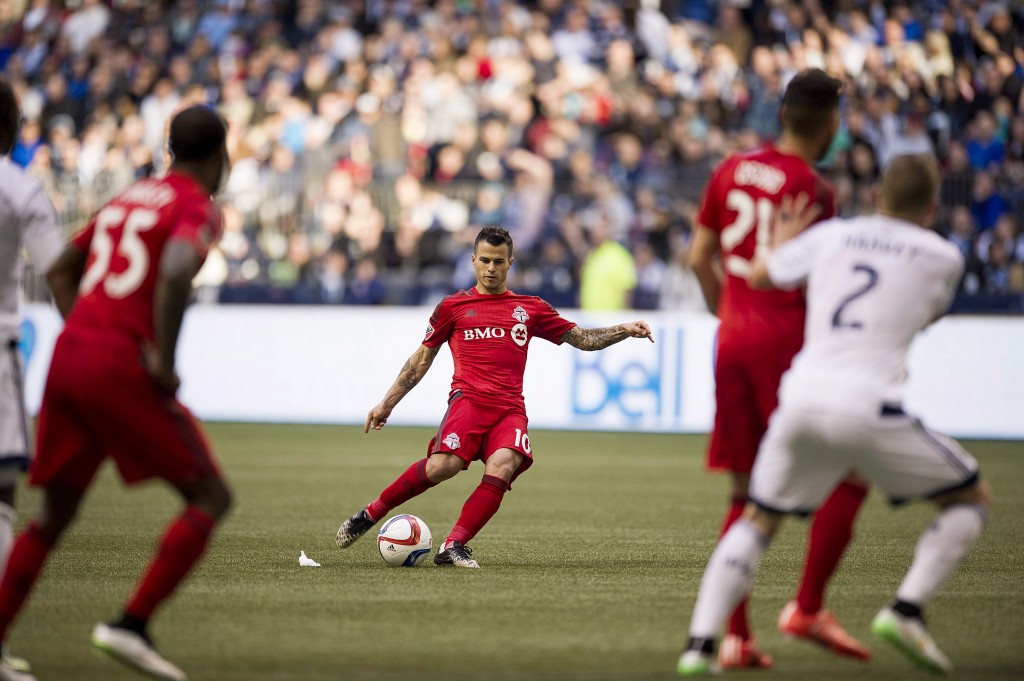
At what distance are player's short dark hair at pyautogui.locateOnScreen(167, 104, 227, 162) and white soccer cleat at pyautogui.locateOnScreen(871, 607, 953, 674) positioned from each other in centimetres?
289

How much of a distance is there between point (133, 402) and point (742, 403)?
222cm

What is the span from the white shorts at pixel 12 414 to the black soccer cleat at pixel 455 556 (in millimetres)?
3061

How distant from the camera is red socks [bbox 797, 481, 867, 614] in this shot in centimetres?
565

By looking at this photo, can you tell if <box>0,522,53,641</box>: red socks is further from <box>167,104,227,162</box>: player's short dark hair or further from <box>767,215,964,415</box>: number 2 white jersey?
<box>767,215,964,415</box>: number 2 white jersey

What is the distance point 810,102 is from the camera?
18.5 ft

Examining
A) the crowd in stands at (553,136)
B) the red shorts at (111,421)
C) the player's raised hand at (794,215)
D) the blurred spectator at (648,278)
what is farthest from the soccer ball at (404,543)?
the blurred spectator at (648,278)

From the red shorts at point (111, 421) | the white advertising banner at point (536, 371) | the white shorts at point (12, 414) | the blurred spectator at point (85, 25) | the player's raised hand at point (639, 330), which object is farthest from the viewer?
the blurred spectator at point (85, 25)

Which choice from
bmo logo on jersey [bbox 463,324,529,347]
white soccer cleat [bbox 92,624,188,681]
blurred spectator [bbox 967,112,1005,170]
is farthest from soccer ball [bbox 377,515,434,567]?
blurred spectator [bbox 967,112,1005,170]

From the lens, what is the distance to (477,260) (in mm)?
8648

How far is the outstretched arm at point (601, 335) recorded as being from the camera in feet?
26.2

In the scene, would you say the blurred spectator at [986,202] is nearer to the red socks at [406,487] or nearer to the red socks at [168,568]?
the red socks at [406,487]

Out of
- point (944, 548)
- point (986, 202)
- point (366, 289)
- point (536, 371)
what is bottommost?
point (536, 371)

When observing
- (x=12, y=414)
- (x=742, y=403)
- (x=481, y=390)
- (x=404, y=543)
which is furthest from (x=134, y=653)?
(x=481, y=390)

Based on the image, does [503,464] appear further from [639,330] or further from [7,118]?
[7,118]
